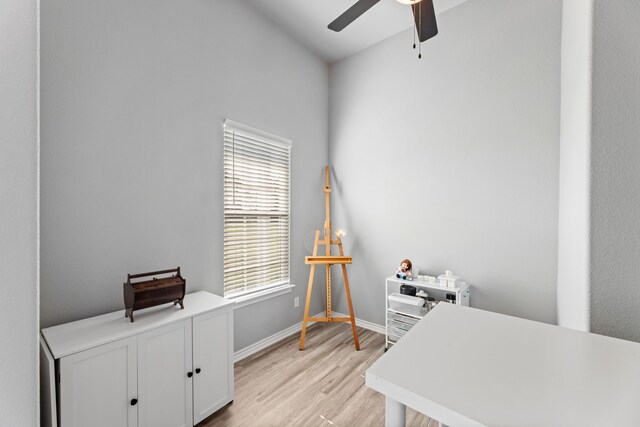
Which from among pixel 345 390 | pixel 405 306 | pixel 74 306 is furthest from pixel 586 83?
pixel 74 306

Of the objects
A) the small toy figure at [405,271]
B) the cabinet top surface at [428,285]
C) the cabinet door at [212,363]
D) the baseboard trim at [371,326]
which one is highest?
the small toy figure at [405,271]

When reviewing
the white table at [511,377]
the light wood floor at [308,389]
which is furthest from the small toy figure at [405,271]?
the white table at [511,377]

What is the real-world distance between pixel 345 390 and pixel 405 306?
37.2 inches

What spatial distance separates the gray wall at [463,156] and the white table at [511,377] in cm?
139

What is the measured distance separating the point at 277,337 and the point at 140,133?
86.0 inches

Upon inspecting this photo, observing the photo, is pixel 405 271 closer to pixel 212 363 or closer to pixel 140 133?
pixel 212 363

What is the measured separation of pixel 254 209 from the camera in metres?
2.57

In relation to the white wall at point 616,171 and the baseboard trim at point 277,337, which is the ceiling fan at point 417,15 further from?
the baseboard trim at point 277,337

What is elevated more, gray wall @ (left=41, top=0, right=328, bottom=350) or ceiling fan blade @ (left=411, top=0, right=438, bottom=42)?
ceiling fan blade @ (left=411, top=0, right=438, bottom=42)

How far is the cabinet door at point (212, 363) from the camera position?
166 cm

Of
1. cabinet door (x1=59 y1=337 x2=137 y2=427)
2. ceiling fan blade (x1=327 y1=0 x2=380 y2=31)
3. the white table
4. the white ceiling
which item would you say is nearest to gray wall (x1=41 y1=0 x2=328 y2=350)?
the white ceiling

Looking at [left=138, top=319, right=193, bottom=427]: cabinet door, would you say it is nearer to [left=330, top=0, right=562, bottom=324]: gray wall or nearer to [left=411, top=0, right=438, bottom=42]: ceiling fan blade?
[left=330, top=0, right=562, bottom=324]: gray wall

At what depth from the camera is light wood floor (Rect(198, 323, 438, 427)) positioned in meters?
1.75

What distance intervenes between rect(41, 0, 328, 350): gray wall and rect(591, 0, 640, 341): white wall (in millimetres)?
2282
